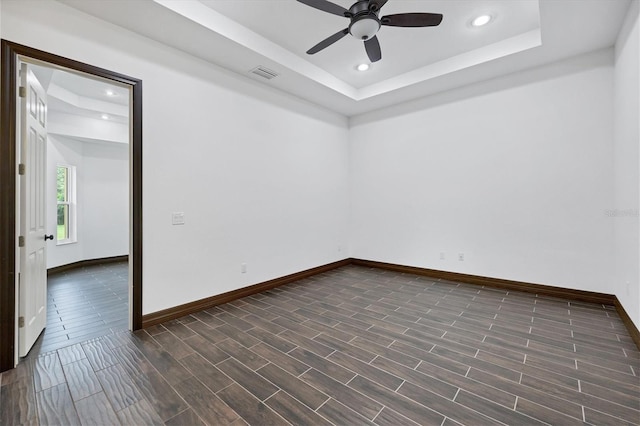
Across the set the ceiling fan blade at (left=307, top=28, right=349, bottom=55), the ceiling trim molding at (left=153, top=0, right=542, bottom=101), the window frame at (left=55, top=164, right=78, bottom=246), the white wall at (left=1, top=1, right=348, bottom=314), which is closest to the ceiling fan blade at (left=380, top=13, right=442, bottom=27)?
the ceiling fan blade at (left=307, top=28, right=349, bottom=55)

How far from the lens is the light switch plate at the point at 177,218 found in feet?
10.2

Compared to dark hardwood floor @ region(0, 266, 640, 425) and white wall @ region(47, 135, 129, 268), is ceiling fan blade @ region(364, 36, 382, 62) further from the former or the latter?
white wall @ region(47, 135, 129, 268)

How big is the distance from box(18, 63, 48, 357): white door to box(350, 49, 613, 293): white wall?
464cm

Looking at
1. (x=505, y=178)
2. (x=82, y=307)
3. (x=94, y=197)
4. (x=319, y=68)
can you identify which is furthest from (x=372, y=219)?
(x=94, y=197)

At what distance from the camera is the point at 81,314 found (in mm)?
3188

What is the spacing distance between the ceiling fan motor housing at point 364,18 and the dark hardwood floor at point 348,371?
281cm

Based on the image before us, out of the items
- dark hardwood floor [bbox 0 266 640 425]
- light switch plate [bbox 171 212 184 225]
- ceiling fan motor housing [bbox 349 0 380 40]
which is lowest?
dark hardwood floor [bbox 0 266 640 425]

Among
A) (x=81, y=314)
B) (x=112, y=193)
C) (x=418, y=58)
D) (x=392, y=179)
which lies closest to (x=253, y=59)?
(x=418, y=58)

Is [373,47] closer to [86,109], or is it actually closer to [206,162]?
[206,162]

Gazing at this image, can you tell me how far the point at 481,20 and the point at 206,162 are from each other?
3555 mm

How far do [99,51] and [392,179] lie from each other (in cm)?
437

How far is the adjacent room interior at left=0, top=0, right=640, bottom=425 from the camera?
1.86m

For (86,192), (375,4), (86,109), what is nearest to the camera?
(375,4)

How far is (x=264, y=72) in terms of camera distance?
3.75m
